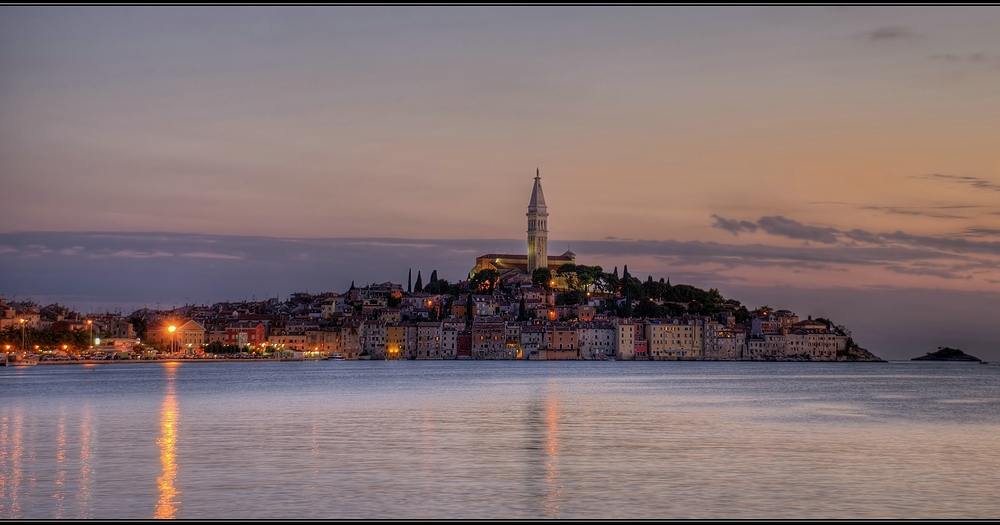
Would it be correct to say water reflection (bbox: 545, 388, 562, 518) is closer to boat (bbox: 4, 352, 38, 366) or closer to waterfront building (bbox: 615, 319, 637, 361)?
boat (bbox: 4, 352, 38, 366)

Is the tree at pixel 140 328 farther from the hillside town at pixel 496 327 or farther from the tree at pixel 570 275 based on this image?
the tree at pixel 570 275

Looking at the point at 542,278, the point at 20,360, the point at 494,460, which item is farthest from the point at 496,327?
the point at 494,460

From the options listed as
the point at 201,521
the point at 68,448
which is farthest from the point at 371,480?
the point at 68,448

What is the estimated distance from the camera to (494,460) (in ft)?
63.7

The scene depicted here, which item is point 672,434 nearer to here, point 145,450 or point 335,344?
point 145,450

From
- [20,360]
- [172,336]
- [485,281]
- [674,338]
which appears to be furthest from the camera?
[485,281]

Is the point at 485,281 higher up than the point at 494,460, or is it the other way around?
the point at 485,281

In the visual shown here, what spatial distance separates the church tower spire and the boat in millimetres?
79115

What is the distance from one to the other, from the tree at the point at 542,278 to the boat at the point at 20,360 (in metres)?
69.7

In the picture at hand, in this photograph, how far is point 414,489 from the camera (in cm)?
1574

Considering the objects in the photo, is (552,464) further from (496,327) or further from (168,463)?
(496,327)

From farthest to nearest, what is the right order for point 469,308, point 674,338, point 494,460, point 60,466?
point 469,308, point 674,338, point 494,460, point 60,466

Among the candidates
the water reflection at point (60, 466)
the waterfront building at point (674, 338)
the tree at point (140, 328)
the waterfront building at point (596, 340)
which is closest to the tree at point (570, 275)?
the waterfront building at point (596, 340)

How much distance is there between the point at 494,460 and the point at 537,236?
13788 centimetres
